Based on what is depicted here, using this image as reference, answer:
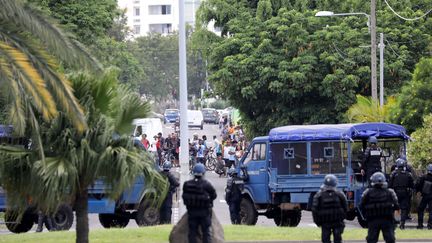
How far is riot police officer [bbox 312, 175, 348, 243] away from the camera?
1733 centimetres

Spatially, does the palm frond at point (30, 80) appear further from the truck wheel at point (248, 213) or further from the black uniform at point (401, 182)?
the truck wheel at point (248, 213)

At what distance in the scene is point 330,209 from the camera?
1731 cm

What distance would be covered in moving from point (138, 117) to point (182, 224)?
6.53 feet

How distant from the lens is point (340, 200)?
17.4 meters

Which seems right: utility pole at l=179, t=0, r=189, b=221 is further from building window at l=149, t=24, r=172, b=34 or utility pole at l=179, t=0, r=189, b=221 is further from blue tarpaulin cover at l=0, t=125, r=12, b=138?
building window at l=149, t=24, r=172, b=34

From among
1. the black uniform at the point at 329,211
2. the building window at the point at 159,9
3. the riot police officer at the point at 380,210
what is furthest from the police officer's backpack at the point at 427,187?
the building window at the point at 159,9

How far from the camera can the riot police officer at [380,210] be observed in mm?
17250

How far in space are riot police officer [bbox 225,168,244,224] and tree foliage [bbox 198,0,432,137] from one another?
17.1 m

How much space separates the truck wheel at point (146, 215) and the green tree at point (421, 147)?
7.33m

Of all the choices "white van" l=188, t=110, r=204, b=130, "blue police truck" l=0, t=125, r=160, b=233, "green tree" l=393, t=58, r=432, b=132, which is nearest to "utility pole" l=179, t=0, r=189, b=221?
"blue police truck" l=0, t=125, r=160, b=233

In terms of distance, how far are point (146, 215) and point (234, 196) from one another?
217 centimetres

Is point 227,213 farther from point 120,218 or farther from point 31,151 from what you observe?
point 31,151

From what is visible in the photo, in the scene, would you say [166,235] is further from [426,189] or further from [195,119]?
[195,119]

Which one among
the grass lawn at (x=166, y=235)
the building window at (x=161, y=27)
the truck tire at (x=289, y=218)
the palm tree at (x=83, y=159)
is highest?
the building window at (x=161, y=27)
